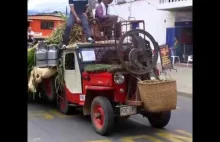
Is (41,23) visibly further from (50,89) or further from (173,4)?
(50,89)

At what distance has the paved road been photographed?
612 cm

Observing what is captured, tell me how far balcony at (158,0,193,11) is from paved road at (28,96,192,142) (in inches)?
484

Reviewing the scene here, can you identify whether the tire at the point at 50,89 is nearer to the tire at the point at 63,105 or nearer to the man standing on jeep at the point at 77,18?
the tire at the point at 63,105

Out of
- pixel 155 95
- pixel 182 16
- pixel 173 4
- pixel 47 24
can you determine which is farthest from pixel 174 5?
pixel 155 95

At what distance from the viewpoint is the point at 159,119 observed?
22.1 ft

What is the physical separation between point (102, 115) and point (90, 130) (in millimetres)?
622

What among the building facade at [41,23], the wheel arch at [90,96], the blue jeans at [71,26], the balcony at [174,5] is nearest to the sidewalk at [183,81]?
the balcony at [174,5]

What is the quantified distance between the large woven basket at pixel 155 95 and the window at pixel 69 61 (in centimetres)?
205
